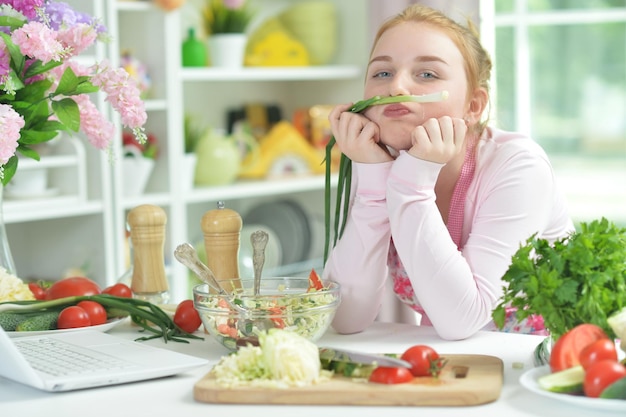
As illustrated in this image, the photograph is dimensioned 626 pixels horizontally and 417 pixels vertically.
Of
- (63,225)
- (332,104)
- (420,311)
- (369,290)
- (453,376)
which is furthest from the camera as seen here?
(332,104)

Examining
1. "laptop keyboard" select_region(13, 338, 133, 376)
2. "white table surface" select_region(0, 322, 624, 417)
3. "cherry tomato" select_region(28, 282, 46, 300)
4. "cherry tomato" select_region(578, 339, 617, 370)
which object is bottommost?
"white table surface" select_region(0, 322, 624, 417)

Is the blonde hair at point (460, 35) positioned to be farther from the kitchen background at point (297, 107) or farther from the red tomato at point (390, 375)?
the kitchen background at point (297, 107)

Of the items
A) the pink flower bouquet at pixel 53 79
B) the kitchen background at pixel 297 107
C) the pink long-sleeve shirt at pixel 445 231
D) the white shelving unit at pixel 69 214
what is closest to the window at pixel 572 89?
the kitchen background at pixel 297 107

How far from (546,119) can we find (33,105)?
2.74m

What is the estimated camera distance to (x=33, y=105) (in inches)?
62.2

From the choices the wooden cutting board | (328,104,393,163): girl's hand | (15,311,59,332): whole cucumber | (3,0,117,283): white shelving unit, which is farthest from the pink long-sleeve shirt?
(3,0,117,283): white shelving unit

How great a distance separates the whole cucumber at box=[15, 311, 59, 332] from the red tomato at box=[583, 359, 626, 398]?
835 millimetres

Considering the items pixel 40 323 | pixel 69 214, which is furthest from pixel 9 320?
pixel 69 214

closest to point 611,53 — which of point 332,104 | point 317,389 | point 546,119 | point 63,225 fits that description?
point 546,119

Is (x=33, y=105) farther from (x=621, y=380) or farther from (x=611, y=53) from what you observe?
(x=611, y=53)

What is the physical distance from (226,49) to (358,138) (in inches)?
79.8

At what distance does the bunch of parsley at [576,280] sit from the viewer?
1181 mm

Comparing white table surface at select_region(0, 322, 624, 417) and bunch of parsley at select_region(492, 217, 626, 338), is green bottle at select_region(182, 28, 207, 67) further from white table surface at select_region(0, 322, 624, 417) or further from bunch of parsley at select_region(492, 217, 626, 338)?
bunch of parsley at select_region(492, 217, 626, 338)

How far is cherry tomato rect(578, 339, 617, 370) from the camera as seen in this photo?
109 cm
